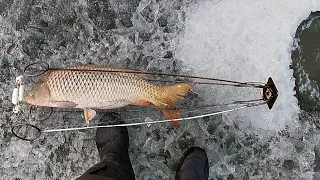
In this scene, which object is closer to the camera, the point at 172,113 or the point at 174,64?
the point at 172,113

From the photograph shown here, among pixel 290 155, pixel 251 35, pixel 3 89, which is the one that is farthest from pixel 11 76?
pixel 290 155

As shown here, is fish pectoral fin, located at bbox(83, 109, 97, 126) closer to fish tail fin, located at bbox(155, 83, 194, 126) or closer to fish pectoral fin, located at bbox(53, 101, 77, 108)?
fish pectoral fin, located at bbox(53, 101, 77, 108)

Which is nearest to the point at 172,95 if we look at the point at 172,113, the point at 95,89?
the point at 172,113

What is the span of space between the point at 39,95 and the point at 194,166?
1.15m

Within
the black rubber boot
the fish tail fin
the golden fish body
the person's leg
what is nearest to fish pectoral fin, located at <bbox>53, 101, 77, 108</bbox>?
the golden fish body

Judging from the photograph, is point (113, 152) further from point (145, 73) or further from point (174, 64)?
point (174, 64)

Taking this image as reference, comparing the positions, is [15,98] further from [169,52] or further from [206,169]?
[206,169]

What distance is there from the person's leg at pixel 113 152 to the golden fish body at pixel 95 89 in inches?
13.5

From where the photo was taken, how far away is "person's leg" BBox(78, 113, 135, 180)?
9.19 ft

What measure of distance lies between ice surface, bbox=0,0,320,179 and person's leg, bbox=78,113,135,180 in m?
0.09

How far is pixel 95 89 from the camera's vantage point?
8.79 ft

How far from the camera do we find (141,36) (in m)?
3.08

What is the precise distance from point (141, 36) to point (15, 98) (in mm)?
1022

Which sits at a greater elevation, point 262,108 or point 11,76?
point 11,76
